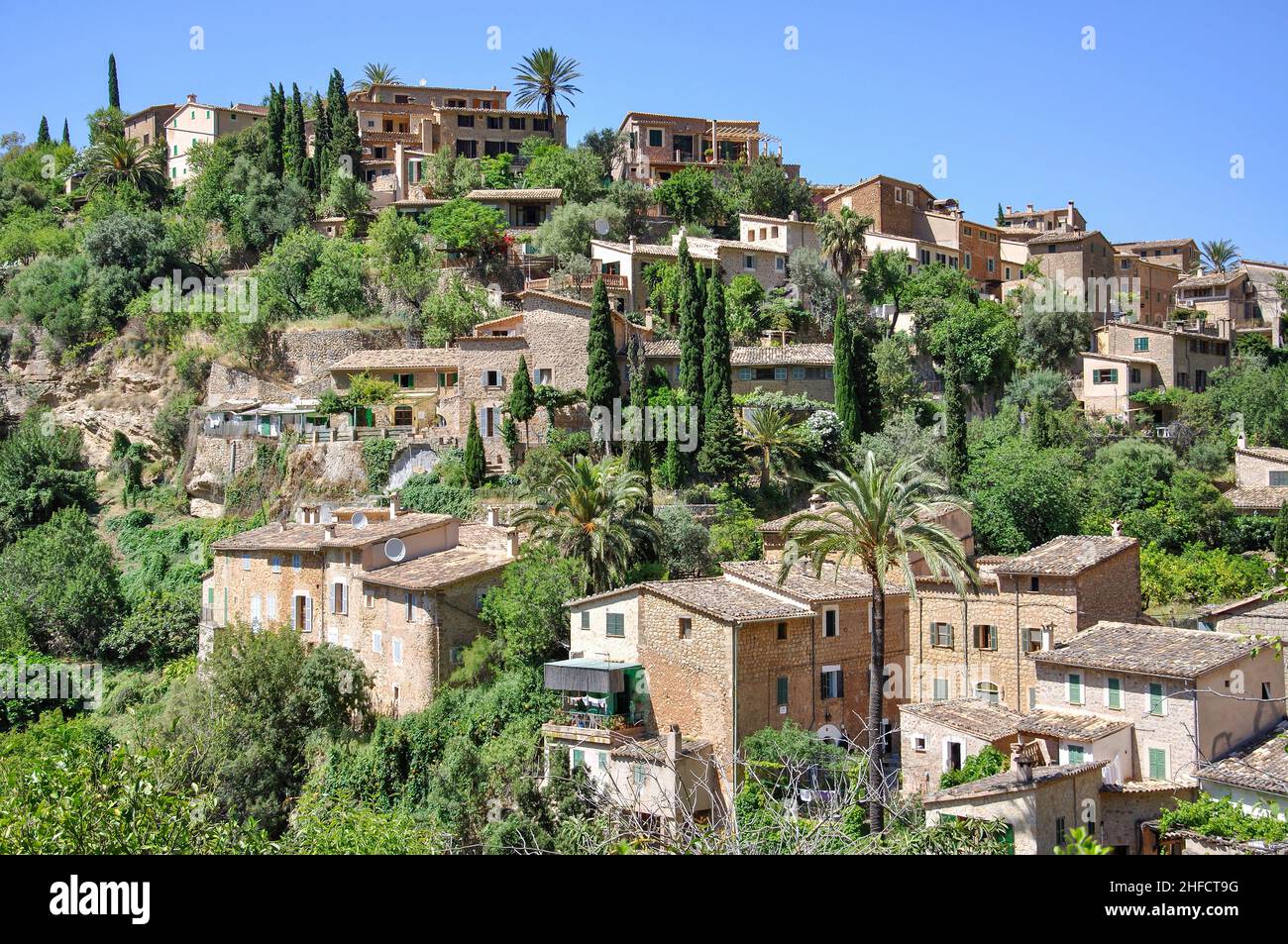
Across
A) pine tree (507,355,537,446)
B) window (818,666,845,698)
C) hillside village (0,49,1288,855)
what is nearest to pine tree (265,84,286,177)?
hillside village (0,49,1288,855)

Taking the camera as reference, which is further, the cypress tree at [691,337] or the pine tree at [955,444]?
the cypress tree at [691,337]

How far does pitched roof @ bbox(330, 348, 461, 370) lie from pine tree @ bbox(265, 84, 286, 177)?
82.3ft

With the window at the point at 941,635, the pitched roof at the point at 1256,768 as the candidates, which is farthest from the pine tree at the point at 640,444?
the pitched roof at the point at 1256,768

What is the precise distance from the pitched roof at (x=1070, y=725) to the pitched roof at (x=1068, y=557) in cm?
388

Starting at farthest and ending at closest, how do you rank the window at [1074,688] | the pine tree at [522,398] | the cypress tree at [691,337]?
the pine tree at [522,398] → the cypress tree at [691,337] → the window at [1074,688]

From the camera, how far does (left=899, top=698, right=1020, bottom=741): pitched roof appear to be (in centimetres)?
2714

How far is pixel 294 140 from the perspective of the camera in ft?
252

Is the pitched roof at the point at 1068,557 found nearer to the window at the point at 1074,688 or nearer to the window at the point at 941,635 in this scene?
the window at the point at 941,635

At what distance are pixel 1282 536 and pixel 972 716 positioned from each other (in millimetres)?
16270

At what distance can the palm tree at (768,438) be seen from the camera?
146ft

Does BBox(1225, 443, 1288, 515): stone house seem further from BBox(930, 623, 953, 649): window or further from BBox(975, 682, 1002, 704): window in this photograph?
BBox(975, 682, 1002, 704): window

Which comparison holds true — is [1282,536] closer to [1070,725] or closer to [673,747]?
[1070,725]

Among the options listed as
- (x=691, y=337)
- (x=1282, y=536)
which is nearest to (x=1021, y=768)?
(x=1282, y=536)
